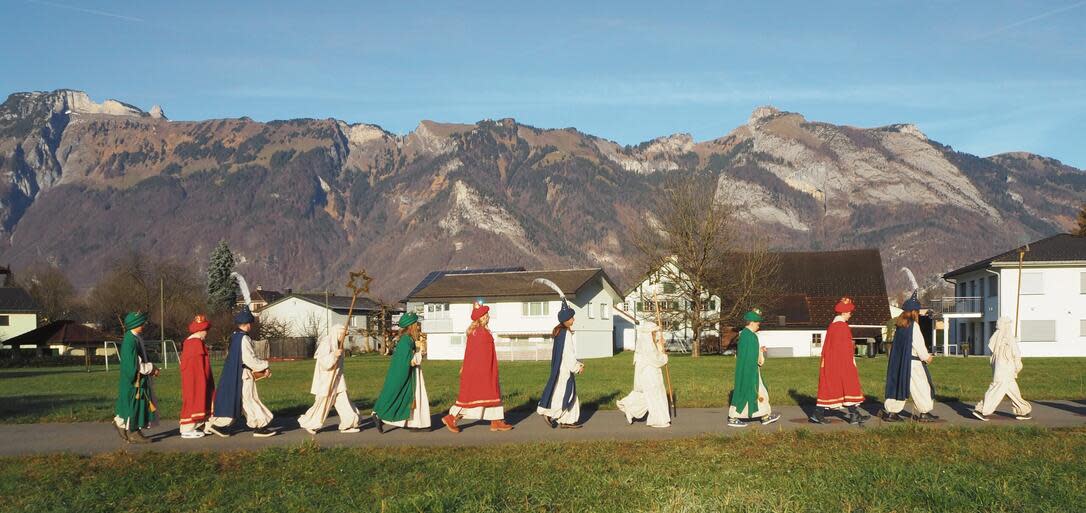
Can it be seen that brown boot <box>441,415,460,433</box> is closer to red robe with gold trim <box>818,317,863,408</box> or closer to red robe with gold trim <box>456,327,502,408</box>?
red robe with gold trim <box>456,327,502,408</box>

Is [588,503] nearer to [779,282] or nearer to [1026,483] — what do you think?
[1026,483]

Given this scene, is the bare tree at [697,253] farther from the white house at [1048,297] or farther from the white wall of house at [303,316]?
the white wall of house at [303,316]

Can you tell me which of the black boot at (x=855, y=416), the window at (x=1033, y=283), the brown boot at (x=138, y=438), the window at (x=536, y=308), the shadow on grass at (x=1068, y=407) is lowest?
the brown boot at (x=138, y=438)

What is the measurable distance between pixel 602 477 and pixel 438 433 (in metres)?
5.28

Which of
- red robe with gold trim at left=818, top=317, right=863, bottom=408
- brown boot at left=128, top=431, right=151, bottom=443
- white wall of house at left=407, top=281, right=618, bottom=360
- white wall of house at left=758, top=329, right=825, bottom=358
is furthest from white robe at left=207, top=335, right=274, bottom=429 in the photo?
white wall of house at left=758, top=329, right=825, bottom=358

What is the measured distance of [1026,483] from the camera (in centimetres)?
973

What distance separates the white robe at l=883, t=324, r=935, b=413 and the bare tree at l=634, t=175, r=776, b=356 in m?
38.8

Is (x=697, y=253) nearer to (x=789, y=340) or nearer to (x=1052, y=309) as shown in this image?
(x=789, y=340)

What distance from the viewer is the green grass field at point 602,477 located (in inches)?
355

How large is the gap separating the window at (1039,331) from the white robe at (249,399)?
50928 millimetres

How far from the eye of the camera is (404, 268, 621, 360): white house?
213 ft

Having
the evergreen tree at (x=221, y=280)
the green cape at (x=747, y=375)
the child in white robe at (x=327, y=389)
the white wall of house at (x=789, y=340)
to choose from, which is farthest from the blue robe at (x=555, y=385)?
the evergreen tree at (x=221, y=280)

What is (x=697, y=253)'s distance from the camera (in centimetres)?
5672

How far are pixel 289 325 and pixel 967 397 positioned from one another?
68881mm
